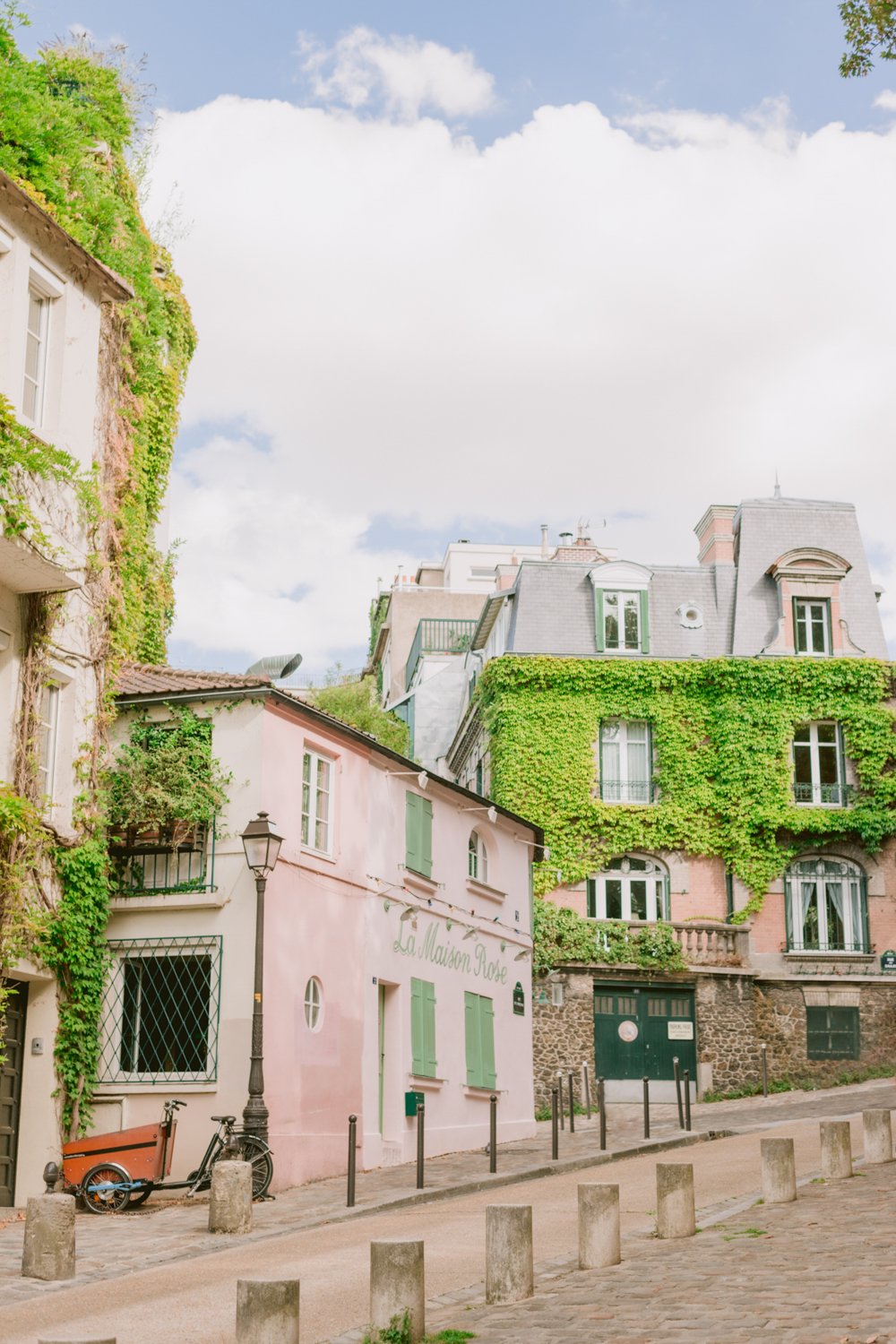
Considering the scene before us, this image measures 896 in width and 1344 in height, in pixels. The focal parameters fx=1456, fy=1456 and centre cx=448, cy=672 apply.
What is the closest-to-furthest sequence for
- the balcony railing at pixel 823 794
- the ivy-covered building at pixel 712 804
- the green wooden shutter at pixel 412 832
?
1. the green wooden shutter at pixel 412 832
2. the ivy-covered building at pixel 712 804
3. the balcony railing at pixel 823 794

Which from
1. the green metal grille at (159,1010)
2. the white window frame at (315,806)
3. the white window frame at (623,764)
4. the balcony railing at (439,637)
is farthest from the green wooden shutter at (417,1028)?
the balcony railing at (439,637)

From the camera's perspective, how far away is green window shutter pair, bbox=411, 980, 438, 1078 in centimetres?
1948

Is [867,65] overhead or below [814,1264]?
overhead

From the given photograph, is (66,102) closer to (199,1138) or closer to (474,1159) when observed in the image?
(199,1138)

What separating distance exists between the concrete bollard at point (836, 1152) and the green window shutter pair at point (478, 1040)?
7.70 m

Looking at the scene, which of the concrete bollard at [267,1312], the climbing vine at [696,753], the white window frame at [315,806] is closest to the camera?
the concrete bollard at [267,1312]

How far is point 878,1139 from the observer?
15.3m

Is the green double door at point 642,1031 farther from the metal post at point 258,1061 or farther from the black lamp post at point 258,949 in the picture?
the metal post at point 258,1061

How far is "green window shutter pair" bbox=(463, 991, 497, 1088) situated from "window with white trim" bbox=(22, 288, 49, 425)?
34.9ft

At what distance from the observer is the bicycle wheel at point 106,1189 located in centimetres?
1412

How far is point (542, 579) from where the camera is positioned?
114 ft

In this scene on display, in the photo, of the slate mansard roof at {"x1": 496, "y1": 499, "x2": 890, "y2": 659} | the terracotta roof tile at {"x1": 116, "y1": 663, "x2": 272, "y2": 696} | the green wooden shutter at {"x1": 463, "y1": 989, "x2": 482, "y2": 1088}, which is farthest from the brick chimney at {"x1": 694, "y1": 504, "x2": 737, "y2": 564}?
the terracotta roof tile at {"x1": 116, "y1": 663, "x2": 272, "y2": 696}

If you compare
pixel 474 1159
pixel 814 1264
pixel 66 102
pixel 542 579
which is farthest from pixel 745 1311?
pixel 542 579

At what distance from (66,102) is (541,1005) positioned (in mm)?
18116
